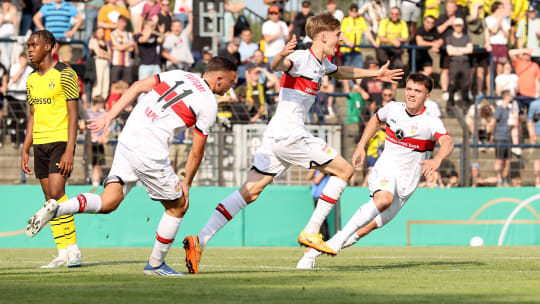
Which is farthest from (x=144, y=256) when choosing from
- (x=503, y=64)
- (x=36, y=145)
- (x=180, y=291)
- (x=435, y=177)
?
(x=503, y=64)

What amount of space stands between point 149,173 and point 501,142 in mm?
11712

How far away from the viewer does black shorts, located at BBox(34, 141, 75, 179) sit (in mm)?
10180

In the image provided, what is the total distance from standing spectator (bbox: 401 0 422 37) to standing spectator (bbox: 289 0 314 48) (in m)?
2.74

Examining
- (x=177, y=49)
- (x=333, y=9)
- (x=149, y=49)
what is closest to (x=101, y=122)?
(x=149, y=49)

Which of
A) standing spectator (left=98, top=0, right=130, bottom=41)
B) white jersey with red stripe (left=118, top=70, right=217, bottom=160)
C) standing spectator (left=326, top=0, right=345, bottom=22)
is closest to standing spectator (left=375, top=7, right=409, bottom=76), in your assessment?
standing spectator (left=326, top=0, right=345, bottom=22)

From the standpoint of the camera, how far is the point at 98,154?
17438mm

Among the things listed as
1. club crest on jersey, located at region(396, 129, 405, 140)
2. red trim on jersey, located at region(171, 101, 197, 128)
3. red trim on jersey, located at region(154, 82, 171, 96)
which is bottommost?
club crest on jersey, located at region(396, 129, 405, 140)

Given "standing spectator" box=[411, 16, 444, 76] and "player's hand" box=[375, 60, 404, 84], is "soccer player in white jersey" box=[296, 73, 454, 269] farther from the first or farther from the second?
"standing spectator" box=[411, 16, 444, 76]

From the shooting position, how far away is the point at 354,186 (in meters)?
18.5

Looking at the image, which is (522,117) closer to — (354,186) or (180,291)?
(354,186)

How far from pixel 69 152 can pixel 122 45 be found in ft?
36.4

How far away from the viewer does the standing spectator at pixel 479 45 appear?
22562mm

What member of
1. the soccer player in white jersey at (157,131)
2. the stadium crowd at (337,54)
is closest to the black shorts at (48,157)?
the soccer player in white jersey at (157,131)

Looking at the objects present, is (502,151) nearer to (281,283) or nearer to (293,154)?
(293,154)
